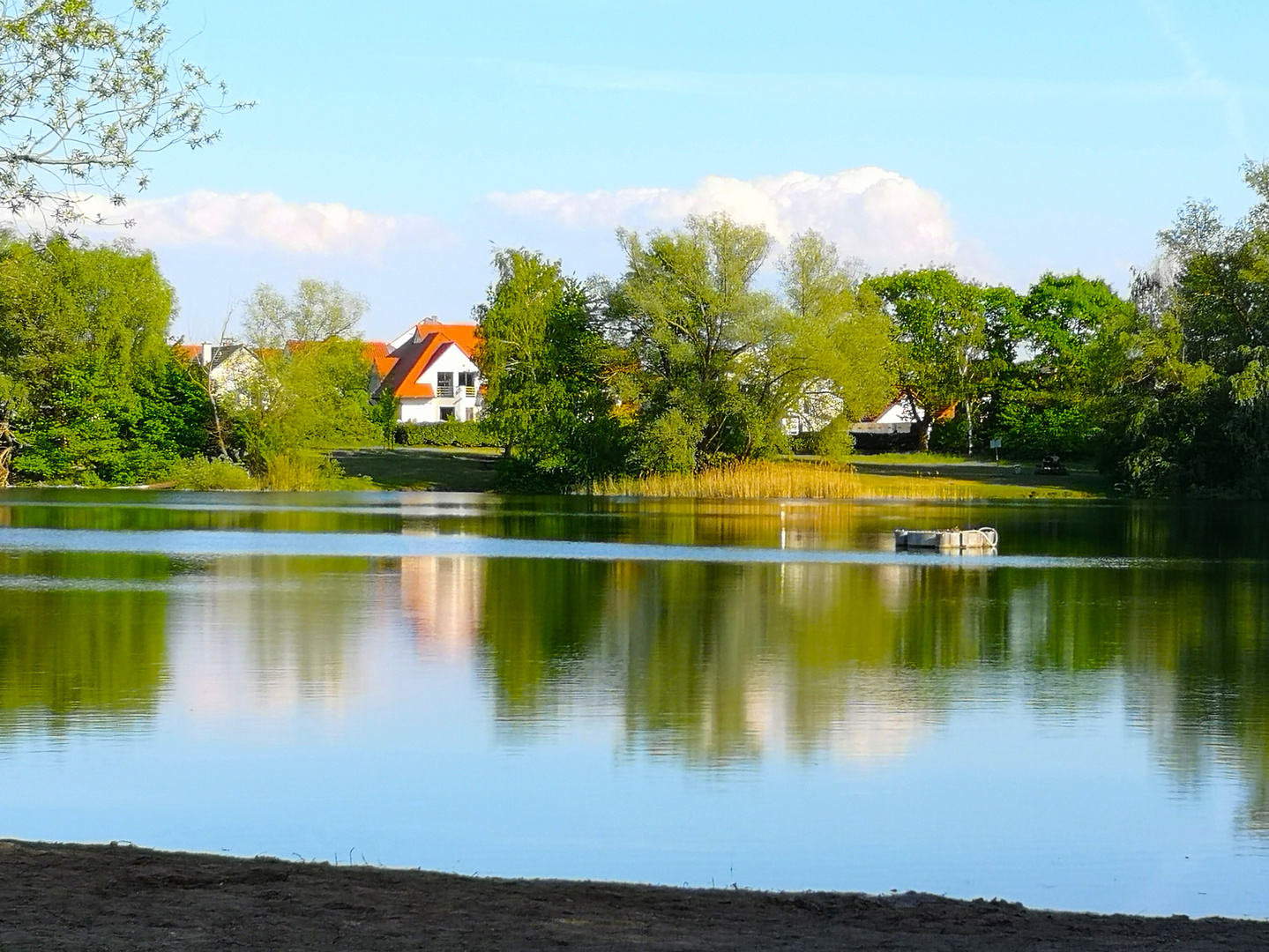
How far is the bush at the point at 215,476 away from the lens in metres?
66.1

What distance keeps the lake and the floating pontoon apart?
4.61m

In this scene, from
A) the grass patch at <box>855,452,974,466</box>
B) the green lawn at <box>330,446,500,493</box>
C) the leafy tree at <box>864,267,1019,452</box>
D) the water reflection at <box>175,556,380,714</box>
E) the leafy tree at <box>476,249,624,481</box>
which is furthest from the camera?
the leafy tree at <box>864,267,1019,452</box>

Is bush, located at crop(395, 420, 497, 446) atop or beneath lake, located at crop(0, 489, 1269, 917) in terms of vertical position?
atop

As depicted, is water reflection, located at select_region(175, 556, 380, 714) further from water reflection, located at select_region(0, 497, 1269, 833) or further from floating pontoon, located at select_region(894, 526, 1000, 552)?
floating pontoon, located at select_region(894, 526, 1000, 552)

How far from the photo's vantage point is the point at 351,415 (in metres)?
69.4

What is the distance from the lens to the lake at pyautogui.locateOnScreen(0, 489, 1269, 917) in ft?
34.0

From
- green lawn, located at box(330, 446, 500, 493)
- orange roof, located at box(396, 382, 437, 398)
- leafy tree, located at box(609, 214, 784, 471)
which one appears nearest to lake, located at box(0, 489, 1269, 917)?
leafy tree, located at box(609, 214, 784, 471)

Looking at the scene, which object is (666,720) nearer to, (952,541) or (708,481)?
(952,541)

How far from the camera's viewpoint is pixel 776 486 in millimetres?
63625

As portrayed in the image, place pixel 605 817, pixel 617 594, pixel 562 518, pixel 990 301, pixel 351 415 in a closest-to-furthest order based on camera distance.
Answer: pixel 605 817, pixel 617 594, pixel 562 518, pixel 351 415, pixel 990 301

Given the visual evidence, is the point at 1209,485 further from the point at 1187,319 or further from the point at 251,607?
the point at 251,607

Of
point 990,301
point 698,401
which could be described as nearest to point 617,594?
point 698,401

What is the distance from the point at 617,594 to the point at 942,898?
18751 mm

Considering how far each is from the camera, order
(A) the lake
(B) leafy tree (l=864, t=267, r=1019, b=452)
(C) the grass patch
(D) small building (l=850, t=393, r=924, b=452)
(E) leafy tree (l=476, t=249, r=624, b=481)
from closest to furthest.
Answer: (A) the lake → (E) leafy tree (l=476, t=249, r=624, b=481) → (C) the grass patch → (B) leafy tree (l=864, t=267, r=1019, b=452) → (D) small building (l=850, t=393, r=924, b=452)
